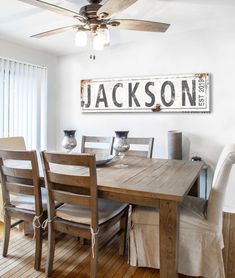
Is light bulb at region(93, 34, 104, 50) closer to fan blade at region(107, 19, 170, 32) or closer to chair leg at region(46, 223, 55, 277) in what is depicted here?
fan blade at region(107, 19, 170, 32)

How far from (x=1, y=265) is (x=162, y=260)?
130 centimetres

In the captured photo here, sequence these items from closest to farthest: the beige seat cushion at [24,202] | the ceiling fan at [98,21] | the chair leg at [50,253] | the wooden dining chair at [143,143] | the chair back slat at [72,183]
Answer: the chair back slat at [72,183] < the ceiling fan at [98,21] < the chair leg at [50,253] < the beige seat cushion at [24,202] < the wooden dining chair at [143,143]

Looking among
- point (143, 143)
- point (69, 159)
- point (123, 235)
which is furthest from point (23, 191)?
point (143, 143)

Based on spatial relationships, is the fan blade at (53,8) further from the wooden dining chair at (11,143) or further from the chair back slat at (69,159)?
the wooden dining chair at (11,143)

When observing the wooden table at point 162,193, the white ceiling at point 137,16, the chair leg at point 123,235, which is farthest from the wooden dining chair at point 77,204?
the white ceiling at point 137,16

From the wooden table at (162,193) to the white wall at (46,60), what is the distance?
220 cm

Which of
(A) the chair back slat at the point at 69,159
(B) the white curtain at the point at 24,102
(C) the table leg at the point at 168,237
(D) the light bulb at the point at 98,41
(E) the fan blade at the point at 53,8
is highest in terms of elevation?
(E) the fan blade at the point at 53,8

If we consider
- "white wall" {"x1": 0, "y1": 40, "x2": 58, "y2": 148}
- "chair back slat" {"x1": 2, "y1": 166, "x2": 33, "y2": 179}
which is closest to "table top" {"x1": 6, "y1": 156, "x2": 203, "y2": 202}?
"chair back slat" {"x1": 2, "y1": 166, "x2": 33, "y2": 179}

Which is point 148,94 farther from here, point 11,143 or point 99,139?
point 11,143

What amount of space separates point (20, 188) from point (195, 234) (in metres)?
1.37

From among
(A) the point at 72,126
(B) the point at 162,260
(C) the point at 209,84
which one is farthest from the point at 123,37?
(B) the point at 162,260

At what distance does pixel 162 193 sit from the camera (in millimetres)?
1562

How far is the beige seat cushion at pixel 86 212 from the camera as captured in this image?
74.0 inches

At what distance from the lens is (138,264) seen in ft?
6.87
